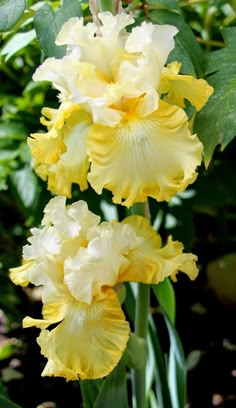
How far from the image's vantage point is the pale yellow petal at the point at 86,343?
68cm

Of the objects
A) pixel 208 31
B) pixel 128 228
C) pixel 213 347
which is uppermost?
pixel 128 228

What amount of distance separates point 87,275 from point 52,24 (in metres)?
0.27

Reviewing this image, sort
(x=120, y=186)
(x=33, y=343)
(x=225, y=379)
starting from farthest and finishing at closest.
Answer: (x=33, y=343), (x=225, y=379), (x=120, y=186)

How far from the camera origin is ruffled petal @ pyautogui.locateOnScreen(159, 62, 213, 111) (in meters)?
0.63

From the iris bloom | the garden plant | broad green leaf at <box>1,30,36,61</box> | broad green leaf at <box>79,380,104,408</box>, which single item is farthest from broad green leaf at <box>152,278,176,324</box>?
broad green leaf at <box>1,30,36,61</box>

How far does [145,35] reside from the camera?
2.00ft

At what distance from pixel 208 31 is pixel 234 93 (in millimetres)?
567

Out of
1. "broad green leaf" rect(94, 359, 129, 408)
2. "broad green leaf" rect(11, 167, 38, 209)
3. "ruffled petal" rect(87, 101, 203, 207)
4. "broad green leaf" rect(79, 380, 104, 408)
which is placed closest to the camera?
"ruffled petal" rect(87, 101, 203, 207)

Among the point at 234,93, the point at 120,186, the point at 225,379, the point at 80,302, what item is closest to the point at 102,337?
the point at 80,302

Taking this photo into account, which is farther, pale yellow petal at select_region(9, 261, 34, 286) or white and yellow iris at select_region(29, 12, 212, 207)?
pale yellow petal at select_region(9, 261, 34, 286)

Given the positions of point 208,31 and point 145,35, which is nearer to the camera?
point 145,35

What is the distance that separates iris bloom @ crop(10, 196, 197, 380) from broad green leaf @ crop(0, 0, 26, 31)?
18 centimetres

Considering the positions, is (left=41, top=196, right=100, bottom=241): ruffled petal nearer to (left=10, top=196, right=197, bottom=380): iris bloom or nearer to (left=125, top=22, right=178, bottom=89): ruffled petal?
(left=10, top=196, right=197, bottom=380): iris bloom

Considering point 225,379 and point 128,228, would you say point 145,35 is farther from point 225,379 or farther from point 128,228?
point 225,379
